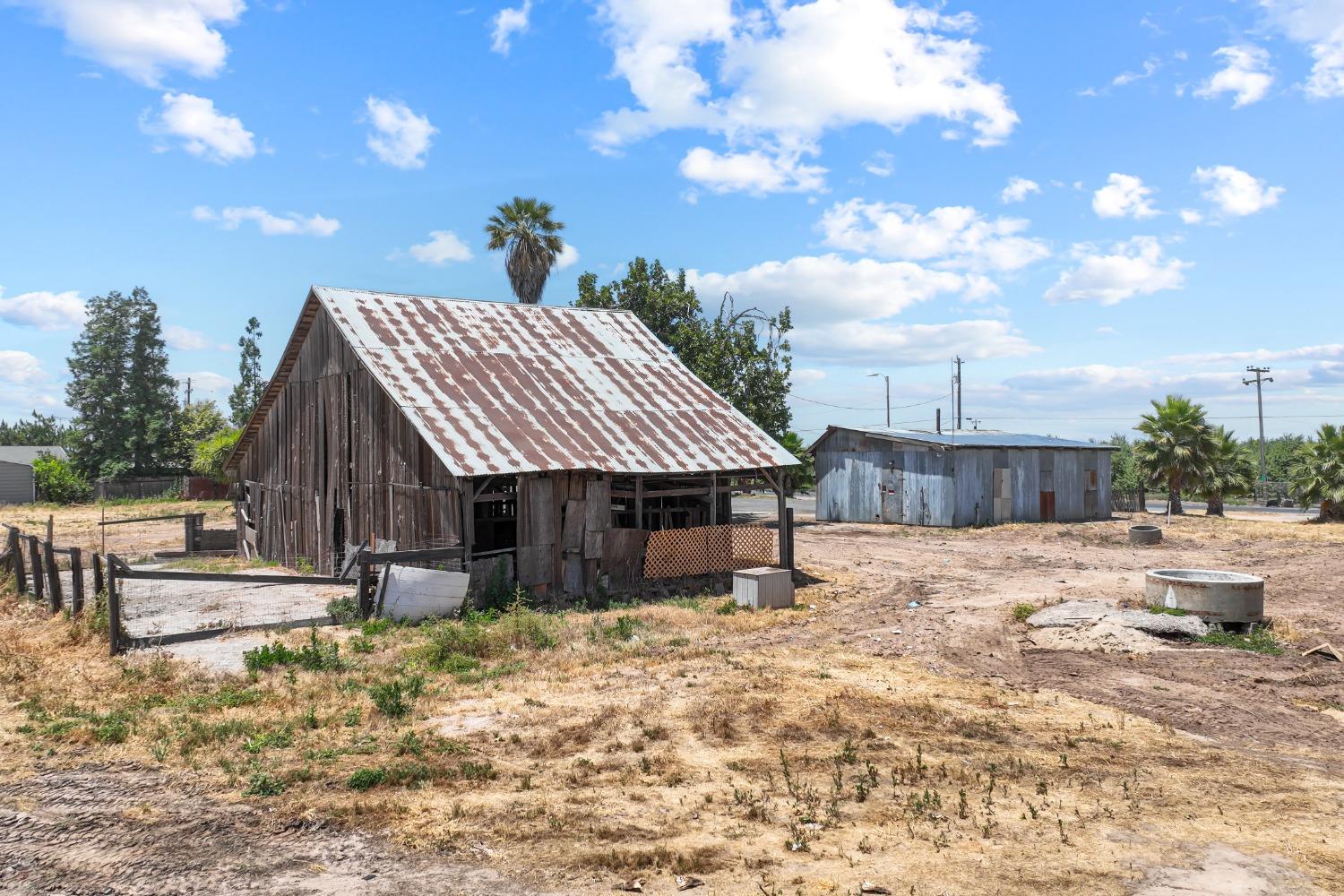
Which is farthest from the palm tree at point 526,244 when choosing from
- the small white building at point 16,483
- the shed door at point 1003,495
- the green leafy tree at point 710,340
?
the small white building at point 16,483

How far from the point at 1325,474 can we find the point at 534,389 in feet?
119

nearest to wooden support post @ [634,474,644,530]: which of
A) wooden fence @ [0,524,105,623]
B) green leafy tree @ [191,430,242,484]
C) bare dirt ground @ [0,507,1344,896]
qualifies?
bare dirt ground @ [0,507,1344,896]

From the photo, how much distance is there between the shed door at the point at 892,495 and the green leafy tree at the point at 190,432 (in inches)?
1841

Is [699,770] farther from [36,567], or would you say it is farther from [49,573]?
[36,567]

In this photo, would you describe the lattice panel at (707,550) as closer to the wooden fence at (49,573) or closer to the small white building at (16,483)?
the wooden fence at (49,573)

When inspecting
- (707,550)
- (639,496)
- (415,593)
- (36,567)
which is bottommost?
(415,593)

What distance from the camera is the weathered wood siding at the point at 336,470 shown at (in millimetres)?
18953

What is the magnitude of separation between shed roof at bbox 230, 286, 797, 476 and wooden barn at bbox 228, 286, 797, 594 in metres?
0.05

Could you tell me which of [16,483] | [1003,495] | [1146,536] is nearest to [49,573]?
[1146,536]

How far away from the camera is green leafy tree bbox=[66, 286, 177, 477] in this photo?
201 feet

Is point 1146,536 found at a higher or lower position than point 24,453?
lower

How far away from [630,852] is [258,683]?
23.7 ft

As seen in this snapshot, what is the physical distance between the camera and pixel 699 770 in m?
8.45

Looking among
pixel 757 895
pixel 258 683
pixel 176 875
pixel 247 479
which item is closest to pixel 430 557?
pixel 258 683
